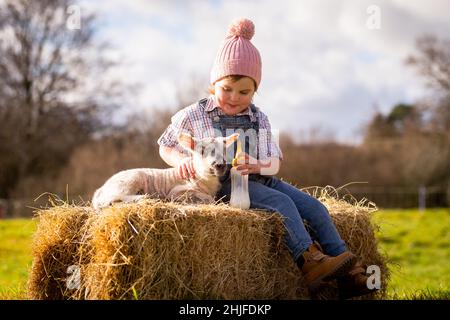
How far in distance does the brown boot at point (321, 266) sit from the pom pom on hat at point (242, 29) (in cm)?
142

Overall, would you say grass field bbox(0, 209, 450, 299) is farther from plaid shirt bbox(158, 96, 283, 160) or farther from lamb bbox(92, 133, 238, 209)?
lamb bbox(92, 133, 238, 209)

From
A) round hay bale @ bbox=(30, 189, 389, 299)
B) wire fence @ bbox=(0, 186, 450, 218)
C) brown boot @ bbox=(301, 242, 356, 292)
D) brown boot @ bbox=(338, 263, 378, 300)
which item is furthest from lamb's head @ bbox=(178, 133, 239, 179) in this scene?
wire fence @ bbox=(0, 186, 450, 218)

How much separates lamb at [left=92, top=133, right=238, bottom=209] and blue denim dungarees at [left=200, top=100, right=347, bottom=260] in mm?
140

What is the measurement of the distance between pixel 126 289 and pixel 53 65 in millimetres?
19668

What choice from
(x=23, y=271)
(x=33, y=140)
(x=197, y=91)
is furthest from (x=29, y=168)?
(x=23, y=271)

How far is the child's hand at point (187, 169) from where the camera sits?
12.2 ft

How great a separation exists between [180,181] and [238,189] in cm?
39

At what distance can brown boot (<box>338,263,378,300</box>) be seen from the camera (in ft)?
12.0

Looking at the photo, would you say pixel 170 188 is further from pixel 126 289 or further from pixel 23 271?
pixel 23 271

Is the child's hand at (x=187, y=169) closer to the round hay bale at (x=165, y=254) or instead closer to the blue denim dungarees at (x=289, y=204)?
the blue denim dungarees at (x=289, y=204)

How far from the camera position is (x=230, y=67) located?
387 centimetres

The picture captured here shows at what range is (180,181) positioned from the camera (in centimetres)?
388

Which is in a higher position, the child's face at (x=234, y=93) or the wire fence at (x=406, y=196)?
the child's face at (x=234, y=93)

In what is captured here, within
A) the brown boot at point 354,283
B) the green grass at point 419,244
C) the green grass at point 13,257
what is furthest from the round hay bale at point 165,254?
the green grass at point 419,244
